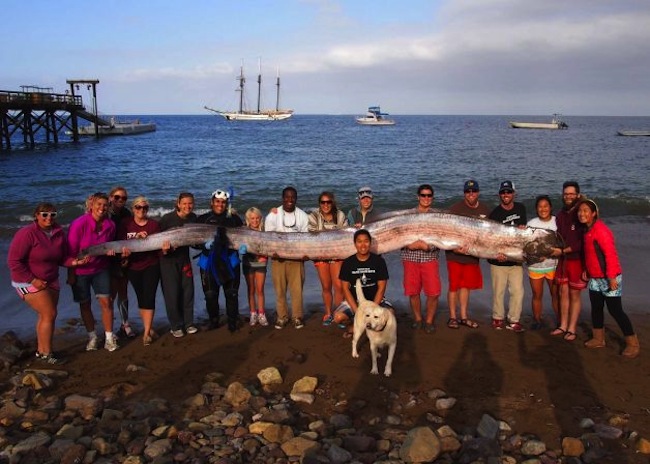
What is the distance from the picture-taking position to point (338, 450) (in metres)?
4.33

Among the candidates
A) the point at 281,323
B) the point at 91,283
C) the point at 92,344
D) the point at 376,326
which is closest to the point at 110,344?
the point at 92,344

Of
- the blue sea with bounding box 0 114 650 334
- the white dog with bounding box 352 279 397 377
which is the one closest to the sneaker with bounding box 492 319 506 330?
the white dog with bounding box 352 279 397 377

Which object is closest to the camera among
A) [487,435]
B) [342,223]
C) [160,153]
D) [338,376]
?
[487,435]

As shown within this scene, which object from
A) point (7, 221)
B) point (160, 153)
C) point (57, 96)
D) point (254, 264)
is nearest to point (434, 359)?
point (254, 264)

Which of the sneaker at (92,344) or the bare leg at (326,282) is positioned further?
the bare leg at (326,282)

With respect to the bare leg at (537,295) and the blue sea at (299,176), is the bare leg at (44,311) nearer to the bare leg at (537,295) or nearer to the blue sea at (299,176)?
the blue sea at (299,176)

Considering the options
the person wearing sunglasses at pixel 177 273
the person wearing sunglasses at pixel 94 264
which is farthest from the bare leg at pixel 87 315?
the person wearing sunglasses at pixel 177 273

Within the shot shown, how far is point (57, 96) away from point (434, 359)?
157ft

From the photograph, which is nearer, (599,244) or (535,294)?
(599,244)

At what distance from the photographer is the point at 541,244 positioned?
6.71 metres

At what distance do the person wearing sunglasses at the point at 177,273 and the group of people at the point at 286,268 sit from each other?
1 centimetres

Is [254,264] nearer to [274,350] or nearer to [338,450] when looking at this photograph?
[274,350]

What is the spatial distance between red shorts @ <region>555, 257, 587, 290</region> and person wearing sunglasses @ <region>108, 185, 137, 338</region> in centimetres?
575

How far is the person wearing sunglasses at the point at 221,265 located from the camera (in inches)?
276
